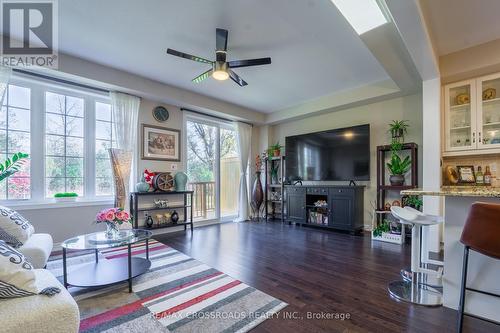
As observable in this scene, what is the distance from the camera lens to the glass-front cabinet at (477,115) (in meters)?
3.00

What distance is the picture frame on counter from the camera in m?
3.19

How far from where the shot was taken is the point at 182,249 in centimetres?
329

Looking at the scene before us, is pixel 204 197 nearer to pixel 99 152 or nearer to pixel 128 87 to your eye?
pixel 99 152

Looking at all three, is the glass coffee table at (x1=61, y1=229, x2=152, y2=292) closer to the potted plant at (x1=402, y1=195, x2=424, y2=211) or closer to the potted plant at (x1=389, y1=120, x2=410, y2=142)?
the potted plant at (x1=402, y1=195, x2=424, y2=211)

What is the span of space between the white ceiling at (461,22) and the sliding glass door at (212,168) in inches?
156

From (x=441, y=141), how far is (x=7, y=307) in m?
4.42

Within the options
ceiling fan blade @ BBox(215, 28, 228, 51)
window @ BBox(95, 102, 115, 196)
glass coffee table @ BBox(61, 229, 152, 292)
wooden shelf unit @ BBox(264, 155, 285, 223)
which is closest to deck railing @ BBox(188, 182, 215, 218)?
wooden shelf unit @ BBox(264, 155, 285, 223)

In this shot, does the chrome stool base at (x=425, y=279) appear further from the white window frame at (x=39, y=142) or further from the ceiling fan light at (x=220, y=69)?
the white window frame at (x=39, y=142)

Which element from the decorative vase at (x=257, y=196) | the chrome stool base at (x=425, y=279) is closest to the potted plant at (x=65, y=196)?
the decorative vase at (x=257, y=196)

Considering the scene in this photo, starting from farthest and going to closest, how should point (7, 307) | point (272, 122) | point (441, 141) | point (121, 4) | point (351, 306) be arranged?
point (272, 122) < point (441, 141) < point (121, 4) < point (351, 306) < point (7, 307)

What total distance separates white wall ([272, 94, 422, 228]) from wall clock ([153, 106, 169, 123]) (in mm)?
3048

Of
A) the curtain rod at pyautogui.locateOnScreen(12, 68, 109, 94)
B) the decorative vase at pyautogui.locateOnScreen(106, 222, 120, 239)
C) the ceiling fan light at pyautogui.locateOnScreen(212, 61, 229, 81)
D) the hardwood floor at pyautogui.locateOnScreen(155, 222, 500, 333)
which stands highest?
the curtain rod at pyautogui.locateOnScreen(12, 68, 109, 94)

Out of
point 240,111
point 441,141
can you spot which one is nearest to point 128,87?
point 240,111

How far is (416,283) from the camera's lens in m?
2.16
